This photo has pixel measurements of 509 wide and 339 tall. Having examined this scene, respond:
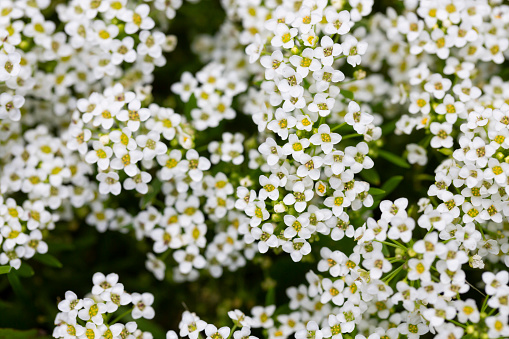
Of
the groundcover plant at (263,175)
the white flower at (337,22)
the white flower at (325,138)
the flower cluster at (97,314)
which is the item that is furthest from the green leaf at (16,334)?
the white flower at (337,22)

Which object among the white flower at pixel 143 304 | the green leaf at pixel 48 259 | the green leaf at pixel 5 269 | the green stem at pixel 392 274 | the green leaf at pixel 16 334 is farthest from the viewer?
the green leaf at pixel 48 259

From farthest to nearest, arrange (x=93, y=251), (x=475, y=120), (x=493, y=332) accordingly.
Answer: (x=93, y=251) < (x=475, y=120) < (x=493, y=332)

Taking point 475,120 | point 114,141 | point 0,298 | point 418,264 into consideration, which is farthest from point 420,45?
point 0,298

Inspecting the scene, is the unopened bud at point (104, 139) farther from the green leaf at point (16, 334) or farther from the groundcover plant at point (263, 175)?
the green leaf at point (16, 334)

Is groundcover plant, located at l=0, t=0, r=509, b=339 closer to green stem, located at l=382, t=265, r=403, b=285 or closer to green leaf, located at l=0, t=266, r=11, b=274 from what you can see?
green stem, located at l=382, t=265, r=403, b=285

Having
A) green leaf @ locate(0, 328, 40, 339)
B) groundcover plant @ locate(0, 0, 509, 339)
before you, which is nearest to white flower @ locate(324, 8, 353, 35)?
groundcover plant @ locate(0, 0, 509, 339)

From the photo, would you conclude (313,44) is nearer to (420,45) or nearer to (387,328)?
(420,45)
